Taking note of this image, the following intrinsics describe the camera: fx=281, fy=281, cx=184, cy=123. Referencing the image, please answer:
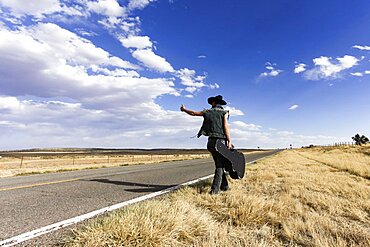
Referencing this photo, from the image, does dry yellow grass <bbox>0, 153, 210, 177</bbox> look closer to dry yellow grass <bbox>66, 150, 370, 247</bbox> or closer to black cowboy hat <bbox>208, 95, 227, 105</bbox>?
black cowboy hat <bbox>208, 95, 227, 105</bbox>

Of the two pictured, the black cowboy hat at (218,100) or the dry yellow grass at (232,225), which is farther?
the black cowboy hat at (218,100)

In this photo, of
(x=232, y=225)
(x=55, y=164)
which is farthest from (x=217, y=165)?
(x=55, y=164)

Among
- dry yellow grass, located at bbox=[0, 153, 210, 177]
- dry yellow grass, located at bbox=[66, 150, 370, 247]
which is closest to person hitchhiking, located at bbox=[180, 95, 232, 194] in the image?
dry yellow grass, located at bbox=[66, 150, 370, 247]

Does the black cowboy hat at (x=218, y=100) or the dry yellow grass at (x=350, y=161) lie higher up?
the black cowboy hat at (x=218, y=100)

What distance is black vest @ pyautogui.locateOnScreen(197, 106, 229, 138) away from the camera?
19.4 ft

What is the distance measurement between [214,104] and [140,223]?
→ 11.5ft

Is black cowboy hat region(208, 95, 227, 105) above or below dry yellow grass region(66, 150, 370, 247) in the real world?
above

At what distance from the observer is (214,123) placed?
19.5 feet

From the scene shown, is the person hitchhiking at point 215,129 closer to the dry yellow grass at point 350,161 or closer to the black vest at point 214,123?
the black vest at point 214,123

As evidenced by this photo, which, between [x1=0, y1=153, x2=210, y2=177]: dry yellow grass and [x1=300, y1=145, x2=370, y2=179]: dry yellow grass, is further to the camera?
[x1=0, y1=153, x2=210, y2=177]: dry yellow grass

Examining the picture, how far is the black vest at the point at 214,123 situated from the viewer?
5914 millimetres

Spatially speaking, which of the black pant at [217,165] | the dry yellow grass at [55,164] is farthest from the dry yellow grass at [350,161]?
the dry yellow grass at [55,164]

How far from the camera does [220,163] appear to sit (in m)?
6.08

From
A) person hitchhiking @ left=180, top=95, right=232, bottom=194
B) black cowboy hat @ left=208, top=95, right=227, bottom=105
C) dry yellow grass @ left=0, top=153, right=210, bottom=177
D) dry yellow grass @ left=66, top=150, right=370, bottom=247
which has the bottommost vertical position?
dry yellow grass @ left=66, top=150, right=370, bottom=247
